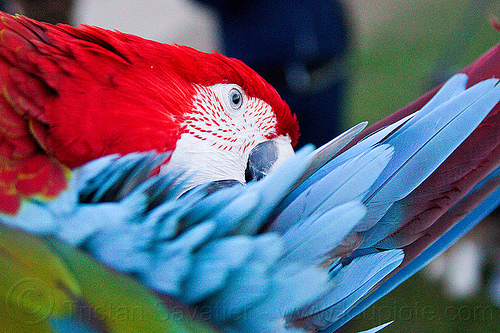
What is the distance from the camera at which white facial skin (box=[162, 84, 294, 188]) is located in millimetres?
380

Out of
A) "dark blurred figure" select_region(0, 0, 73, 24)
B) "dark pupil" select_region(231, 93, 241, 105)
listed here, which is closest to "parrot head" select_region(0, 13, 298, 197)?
"dark pupil" select_region(231, 93, 241, 105)

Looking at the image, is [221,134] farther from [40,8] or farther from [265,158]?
[40,8]

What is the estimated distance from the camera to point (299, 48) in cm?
96

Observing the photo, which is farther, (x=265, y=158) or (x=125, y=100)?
(x=265, y=158)

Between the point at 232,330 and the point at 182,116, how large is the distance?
22cm

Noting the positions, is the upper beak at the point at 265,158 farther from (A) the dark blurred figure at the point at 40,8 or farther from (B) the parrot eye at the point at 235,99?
(A) the dark blurred figure at the point at 40,8

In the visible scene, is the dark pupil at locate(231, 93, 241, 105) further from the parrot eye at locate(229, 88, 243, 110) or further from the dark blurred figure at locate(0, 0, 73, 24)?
the dark blurred figure at locate(0, 0, 73, 24)

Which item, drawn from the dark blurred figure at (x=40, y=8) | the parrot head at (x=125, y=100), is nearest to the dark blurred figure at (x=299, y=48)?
the dark blurred figure at (x=40, y=8)

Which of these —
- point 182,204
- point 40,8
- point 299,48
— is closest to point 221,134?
point 182,204

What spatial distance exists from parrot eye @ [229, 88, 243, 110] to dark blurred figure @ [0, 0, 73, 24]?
42 centimetres

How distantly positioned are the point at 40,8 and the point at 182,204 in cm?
58

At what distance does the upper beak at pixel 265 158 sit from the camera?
45 centimetres

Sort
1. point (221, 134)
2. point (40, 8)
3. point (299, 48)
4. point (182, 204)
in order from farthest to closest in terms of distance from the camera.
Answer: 1. point (299, 48)
2. point (40, 8)
3. point (221, 134)
4. point (182, 204)

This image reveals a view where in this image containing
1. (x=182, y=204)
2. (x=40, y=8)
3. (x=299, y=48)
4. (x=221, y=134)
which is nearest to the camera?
Result: (x=182, y=204)
